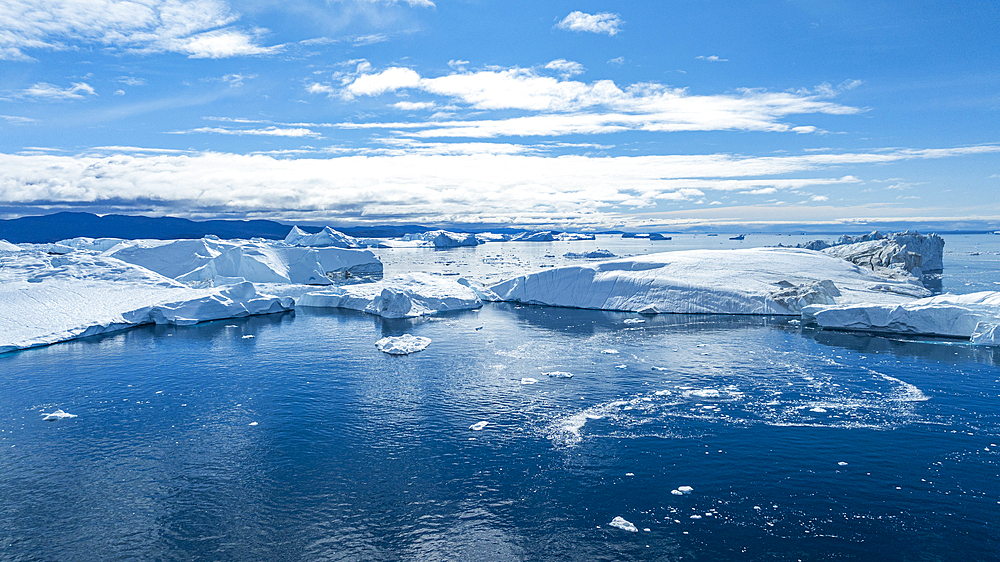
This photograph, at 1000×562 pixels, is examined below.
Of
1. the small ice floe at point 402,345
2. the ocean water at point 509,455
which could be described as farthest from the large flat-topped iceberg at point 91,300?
the small ice floe at point 402,345

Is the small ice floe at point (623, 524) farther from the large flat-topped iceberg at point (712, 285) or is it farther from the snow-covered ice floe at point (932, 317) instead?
the large flat-topped iceberg at point (712, 285)

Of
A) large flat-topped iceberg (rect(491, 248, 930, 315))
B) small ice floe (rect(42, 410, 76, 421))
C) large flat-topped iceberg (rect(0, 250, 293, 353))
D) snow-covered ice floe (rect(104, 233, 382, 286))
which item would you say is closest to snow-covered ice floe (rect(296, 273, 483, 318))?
large flat-topped iceberg (rect(0, 250, 293, 353))

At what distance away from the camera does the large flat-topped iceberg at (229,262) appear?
4709 centimetres

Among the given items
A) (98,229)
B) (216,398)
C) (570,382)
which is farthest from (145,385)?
(98,229)

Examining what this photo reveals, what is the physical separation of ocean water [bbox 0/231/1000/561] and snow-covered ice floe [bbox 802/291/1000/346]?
1.93m

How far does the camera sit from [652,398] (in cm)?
1730

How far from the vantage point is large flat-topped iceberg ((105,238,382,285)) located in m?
47.1

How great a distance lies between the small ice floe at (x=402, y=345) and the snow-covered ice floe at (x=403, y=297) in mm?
8647

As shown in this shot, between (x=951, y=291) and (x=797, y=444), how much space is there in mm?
36685

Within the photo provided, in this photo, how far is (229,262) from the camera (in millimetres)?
47562

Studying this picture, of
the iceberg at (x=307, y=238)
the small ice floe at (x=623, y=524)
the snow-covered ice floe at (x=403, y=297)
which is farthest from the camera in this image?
the iceberg at (x=307, y=238)

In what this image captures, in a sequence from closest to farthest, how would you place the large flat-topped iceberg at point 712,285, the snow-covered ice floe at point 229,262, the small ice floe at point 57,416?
the small ice floe at point 57,416 → the large flat-topped iceberg at point 712,285 → the snow-covered ice floe at point 229,262

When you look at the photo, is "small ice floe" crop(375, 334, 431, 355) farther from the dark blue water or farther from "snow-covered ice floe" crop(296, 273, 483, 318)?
"snow-covered ice floe" crop(296, 273, 483, 318)

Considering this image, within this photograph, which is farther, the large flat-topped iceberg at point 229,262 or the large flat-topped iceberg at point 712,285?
the large flat-topped iceberg at point 229,262
